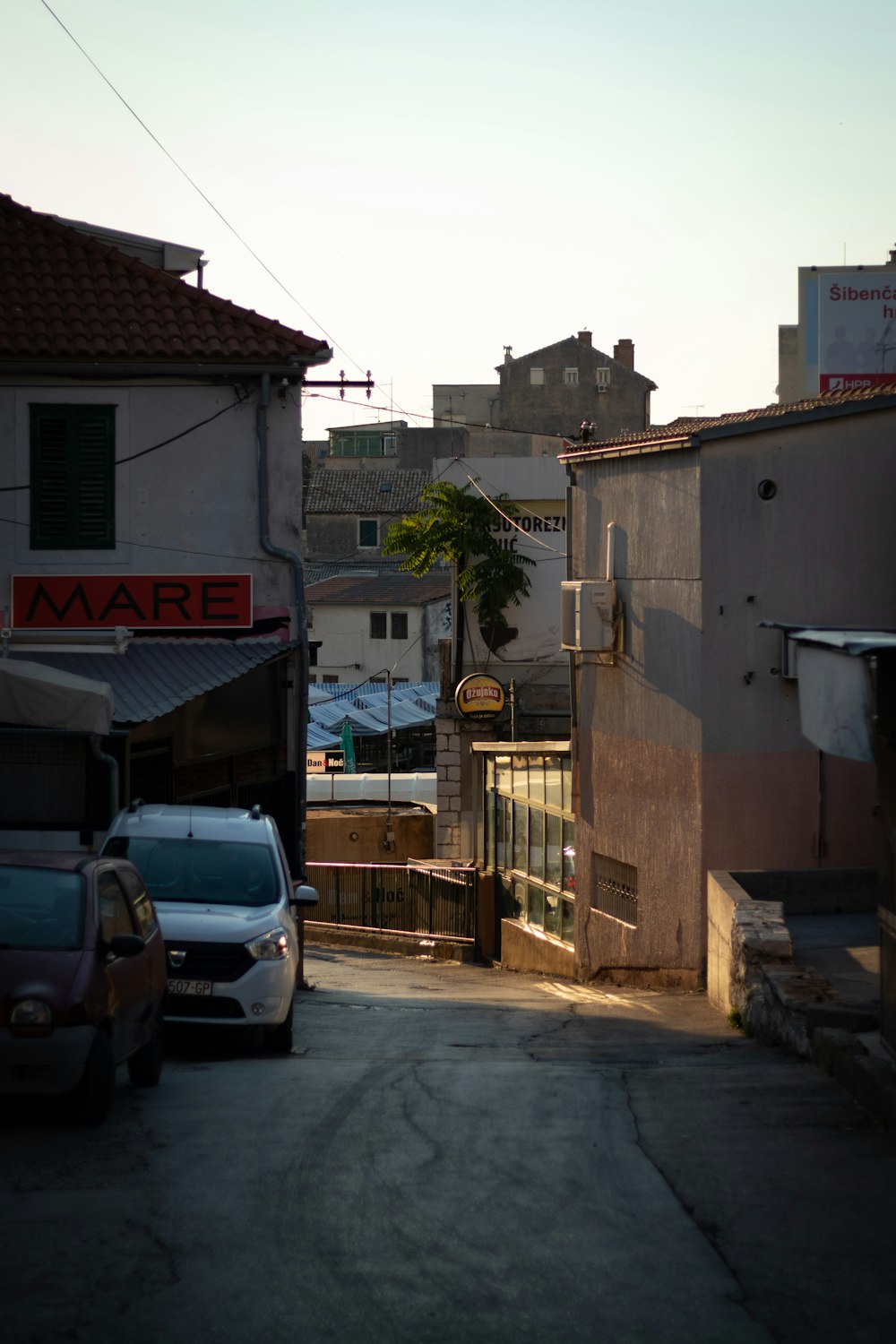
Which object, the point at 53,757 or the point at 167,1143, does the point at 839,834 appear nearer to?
the point at 53,757

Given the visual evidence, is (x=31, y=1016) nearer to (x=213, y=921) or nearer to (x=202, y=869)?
(x=213, y=921)

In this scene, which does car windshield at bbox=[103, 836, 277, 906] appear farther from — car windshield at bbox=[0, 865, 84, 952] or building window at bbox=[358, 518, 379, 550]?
building window at bbox=[358, 518, 379, 550]

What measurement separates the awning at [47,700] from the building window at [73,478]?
264 inches

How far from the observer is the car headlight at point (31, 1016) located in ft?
26.3

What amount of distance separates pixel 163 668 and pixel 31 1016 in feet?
35.5

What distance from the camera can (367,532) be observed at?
253ft

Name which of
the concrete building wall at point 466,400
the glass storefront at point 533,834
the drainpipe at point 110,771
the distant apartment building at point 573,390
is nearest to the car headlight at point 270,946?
the drainpipe at point 110,771

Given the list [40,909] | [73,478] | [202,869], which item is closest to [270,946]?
[202,869]

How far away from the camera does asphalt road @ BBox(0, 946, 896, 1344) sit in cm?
527

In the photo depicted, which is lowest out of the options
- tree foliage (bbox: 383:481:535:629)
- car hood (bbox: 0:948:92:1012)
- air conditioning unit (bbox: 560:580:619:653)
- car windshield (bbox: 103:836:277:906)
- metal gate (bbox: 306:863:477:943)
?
metal gate (bbox: 306:863:477:943)

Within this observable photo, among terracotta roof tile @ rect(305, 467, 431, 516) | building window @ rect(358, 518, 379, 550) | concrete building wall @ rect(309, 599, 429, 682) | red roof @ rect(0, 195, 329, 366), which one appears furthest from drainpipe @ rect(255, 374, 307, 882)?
building window @ rect(358, 518, 379, 550)

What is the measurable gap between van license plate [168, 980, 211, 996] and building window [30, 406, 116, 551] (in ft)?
30.4

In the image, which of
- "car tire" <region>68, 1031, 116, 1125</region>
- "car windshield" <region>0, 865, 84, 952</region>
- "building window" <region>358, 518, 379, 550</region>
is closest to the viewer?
"car tire" <region>68, 1031, 116, 1125</region>

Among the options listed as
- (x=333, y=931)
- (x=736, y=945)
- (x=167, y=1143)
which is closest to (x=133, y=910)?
(x=167, y=1143)
